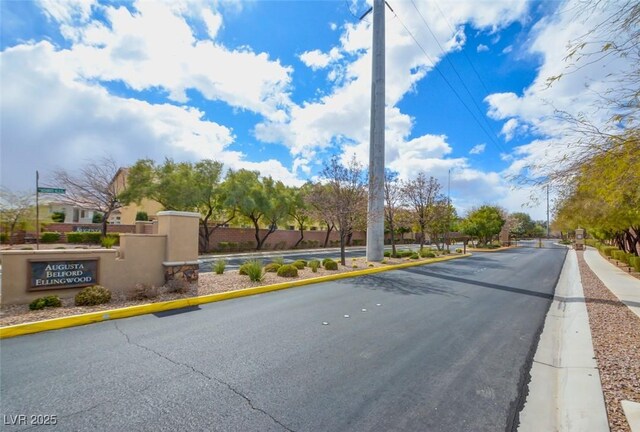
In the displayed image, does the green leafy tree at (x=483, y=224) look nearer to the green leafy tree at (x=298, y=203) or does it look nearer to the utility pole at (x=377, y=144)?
the green leafy tree at (x=298, y=203)

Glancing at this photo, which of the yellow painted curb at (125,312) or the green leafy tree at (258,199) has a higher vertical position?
the green leafy tree at (258,199)

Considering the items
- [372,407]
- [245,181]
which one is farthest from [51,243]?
[372,407]

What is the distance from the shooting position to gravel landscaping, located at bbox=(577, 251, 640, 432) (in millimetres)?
3409

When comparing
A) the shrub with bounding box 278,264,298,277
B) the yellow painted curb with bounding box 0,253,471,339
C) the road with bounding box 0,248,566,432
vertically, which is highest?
the shrub with bounding box 278,264,298,277

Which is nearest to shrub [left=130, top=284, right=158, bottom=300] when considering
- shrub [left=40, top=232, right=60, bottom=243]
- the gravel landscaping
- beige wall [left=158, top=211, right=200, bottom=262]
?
beige wall [left=158, top=211, right=200, bottom=262]

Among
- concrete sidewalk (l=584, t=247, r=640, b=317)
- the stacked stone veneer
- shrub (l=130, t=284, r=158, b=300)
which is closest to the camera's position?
shrub (l=130, t=284, r=158, b=300)

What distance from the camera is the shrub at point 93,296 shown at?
21.5 ft

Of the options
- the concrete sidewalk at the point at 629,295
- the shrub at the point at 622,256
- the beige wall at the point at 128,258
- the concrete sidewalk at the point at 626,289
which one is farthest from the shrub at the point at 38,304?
the shrub at the point at 622,256

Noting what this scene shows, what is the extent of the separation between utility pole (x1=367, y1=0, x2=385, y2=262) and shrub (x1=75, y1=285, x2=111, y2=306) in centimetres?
1308

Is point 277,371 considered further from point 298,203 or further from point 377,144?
point 298,203

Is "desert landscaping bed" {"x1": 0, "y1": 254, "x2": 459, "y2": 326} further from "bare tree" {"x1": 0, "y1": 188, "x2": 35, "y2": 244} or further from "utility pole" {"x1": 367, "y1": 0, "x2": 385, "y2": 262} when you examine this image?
"bare tree" {"x1": 0, "y1": 188, "x2": 35, "y2": 244}

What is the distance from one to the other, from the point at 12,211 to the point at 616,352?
107 ft

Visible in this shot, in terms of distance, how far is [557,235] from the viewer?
93.3 metres

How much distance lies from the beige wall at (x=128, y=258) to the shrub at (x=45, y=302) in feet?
1.51
